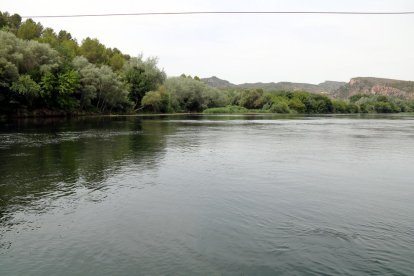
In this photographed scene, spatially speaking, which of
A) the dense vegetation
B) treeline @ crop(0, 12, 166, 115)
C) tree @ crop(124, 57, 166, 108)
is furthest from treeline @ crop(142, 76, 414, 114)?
treeline @ crop(0, 12, 166, 115)

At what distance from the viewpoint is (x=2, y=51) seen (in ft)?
238

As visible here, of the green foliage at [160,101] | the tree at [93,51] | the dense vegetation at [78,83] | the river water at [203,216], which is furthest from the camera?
the tree at [93,51]

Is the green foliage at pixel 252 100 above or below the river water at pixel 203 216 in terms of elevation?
above

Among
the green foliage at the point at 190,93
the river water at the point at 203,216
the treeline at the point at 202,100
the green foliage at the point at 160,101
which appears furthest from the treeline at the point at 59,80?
the river water at the point at 203,216

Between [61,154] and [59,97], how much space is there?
63.7 meters

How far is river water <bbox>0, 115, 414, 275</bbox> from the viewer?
10680 mm

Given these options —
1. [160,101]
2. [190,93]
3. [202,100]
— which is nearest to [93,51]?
[160,101]

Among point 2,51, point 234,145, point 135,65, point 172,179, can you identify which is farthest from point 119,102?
point 172,179

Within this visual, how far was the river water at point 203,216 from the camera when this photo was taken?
35.0 ft

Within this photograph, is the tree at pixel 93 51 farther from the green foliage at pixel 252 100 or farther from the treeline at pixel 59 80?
the green foliage at pixel 252 100

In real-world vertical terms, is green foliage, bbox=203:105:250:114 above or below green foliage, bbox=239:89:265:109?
below

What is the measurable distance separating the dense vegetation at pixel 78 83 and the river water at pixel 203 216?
57.0 meters

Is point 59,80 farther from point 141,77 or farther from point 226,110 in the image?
point 226,110

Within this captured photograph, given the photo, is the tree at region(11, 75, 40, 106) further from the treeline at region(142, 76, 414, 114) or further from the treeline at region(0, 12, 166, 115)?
the treeline at region(142, 76, 414, 114)
